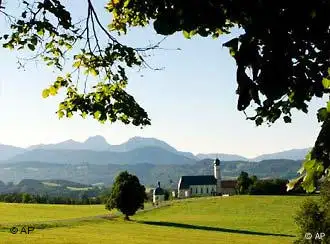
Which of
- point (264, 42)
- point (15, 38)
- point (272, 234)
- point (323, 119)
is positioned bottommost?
point (272, 234)

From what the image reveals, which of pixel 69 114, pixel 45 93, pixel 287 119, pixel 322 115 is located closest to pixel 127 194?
pixel 69 114

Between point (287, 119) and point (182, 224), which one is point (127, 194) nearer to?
point (182, 224)

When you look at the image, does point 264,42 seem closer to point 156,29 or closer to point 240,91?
point 240,91

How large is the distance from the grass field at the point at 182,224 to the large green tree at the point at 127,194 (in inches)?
120

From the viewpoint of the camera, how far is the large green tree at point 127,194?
9256 centimetres

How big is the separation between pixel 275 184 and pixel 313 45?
500ft

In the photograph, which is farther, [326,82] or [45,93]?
[45,93]

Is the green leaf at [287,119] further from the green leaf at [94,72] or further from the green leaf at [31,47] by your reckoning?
the green leaf at [31,47]

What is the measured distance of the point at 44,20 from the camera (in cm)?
842

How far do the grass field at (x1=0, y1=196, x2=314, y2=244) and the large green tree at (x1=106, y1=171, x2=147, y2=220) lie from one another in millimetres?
3038

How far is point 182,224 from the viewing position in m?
90.9

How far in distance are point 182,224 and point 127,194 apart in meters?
11.7

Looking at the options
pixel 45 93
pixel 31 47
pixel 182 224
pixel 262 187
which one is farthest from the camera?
pixel 262 187

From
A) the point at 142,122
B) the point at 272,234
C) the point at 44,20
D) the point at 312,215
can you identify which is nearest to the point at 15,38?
the point at 44,20
